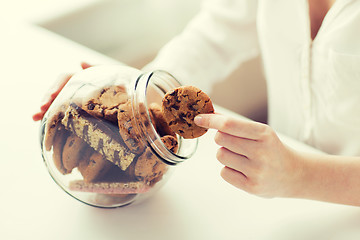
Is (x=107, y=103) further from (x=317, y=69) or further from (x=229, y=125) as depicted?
(x=317, y=69)

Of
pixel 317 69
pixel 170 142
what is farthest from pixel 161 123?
pixel 317 69

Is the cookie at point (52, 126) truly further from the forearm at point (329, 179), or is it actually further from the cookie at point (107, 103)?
the forearm at point (329, 179)

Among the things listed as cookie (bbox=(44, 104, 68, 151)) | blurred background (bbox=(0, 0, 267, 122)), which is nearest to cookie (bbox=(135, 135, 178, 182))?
cookie (bbox=(44, 104, 68, 151))

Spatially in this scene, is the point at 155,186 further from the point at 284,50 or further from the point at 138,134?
the point at 284,50

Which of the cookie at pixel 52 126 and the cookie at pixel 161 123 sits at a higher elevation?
the cookie at pixel 161 123

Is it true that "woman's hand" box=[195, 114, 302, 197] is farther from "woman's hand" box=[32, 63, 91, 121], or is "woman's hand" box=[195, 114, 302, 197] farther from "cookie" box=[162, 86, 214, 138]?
"woman's hand" box=[32, 63, 91, 121]

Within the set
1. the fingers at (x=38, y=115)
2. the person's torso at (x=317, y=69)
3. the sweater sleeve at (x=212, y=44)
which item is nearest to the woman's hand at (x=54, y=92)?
the fingers at (x=38, y=115)

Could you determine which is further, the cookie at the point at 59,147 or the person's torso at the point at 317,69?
the person's torso at the point at 317,69
